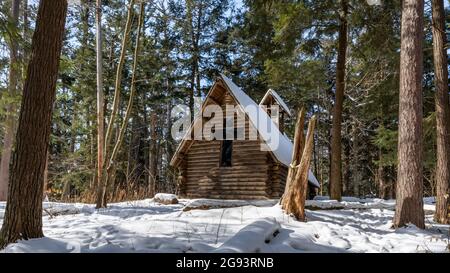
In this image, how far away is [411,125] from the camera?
23.1 ft

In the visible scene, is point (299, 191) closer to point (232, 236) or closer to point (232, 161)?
point (232, 236)

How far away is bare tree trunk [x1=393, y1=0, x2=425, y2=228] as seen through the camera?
6785 mm

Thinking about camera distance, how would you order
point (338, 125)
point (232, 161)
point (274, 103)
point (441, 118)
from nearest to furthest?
point (441, 118)
point (338, 125)
point (232, 161)
point (274, 103)

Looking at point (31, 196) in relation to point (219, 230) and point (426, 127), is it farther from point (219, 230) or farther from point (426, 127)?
point (426, 127)

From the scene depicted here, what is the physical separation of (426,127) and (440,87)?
77.5 inches

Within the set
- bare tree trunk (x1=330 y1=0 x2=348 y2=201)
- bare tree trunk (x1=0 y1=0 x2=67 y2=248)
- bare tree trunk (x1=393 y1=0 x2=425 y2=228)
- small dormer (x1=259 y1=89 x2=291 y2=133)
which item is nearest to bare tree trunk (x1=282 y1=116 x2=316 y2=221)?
bare tree trunk (x1=393 y1=0 x2=425 y2=228)

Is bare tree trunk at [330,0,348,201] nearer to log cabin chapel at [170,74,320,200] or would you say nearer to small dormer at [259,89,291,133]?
log cabin chapel at [170,74,320,200]

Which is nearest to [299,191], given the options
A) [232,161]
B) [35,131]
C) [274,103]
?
[35,131]

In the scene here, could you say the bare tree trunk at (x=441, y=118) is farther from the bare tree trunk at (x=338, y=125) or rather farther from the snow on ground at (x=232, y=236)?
the bare tree trunk at (x=338, y=125)

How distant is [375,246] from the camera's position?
5105mm

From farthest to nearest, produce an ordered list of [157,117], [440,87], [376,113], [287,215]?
1. [157,117]
2. [376,113]
3. [440,87]
4. [287,215]

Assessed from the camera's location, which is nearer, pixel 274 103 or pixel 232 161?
pixel 232 161

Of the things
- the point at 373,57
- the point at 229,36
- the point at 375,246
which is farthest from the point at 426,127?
the point at 229,36

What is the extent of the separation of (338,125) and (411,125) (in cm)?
603
